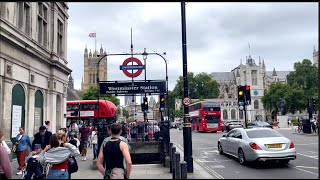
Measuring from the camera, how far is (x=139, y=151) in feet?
40.3

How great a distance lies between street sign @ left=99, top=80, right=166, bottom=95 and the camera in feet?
41.2

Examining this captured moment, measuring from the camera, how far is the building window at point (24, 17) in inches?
641

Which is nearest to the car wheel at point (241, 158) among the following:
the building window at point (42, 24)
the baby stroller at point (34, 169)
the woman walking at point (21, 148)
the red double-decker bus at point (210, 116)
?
the baby stroller at point (34, 169)

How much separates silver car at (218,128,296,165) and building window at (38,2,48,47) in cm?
1350

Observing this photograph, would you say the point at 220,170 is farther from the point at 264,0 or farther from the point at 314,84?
the point at 314,84

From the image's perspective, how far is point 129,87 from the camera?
12.6 meters

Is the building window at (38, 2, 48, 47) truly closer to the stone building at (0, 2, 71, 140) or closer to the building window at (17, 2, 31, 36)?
the stone building at (0, 2, 71, 140)

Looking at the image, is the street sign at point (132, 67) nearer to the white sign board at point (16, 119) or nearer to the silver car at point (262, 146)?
the silver car at point (262, 146)

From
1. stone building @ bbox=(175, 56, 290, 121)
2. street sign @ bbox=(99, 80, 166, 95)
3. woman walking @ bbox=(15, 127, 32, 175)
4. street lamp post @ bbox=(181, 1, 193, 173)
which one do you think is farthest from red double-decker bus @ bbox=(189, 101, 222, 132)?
stone building @ bbox=(175, 56, 290, 121)

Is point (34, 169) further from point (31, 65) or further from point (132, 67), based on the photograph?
point (31, 65)

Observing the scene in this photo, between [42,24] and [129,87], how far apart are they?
33.6 ft

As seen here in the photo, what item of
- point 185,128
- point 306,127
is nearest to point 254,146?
point 185,128

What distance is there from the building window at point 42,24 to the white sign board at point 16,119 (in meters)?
5.56

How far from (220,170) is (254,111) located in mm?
121393
